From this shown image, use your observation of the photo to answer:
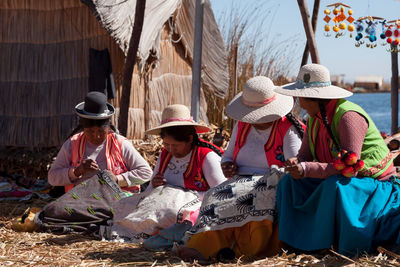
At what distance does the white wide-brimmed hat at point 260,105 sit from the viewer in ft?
13.3

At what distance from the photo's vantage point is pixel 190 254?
12.0ft

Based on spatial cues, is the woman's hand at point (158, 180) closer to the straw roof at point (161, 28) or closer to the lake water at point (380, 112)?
the straw roof at point (161, 28)

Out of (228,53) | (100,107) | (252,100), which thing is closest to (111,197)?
(100,107)

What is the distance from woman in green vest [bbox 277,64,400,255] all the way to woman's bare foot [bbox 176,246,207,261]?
515 mm

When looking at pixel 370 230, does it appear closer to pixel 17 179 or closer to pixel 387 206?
pixel 387 206

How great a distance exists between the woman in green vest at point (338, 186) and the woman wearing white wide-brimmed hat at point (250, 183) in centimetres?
15

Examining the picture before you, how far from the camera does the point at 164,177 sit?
4.58 m

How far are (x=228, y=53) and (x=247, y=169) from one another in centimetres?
637

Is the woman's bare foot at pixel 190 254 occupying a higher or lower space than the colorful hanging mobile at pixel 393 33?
lower

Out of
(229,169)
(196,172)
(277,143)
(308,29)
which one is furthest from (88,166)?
(308,29)

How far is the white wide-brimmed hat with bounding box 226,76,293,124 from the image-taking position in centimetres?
404

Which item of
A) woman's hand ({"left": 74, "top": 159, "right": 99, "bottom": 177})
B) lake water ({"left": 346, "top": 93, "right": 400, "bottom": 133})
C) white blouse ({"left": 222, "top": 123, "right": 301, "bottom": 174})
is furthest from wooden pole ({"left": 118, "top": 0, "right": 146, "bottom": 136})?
lake water ({"left": 346, "top": 93, "right": 400, "bottom": 133})

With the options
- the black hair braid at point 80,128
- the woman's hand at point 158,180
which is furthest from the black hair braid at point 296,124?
the black hair braid at point 80,128

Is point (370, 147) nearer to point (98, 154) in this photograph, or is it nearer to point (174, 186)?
point (174, 186)
